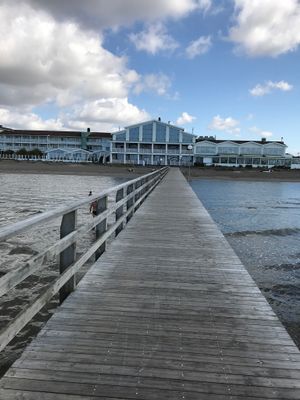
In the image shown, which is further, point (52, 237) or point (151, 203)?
point (151, 203)

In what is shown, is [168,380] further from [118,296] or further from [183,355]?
[118,296]

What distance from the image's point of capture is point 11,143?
403 ft

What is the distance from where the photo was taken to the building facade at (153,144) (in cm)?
9625

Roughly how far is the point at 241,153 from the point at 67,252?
100717mm

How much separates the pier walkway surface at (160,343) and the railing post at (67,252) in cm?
14

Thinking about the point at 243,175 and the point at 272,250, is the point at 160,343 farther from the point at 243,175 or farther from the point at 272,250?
the point at 243,175

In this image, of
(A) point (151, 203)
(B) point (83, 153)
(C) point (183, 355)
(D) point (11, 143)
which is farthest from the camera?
(D) point (11, 143)

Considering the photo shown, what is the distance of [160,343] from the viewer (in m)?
3.62

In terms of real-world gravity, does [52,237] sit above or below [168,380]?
below

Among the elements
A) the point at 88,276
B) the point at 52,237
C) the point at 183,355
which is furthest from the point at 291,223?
the point at 183,355

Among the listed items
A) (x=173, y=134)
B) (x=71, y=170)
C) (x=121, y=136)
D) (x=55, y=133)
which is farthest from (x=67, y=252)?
(x=55, y=133)

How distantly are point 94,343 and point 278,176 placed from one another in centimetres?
7783

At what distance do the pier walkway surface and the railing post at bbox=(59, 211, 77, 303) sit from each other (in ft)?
0.45

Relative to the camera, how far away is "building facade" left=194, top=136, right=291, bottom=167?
100375mm
